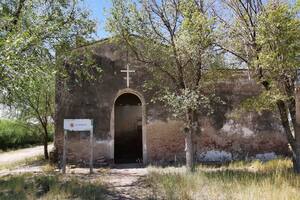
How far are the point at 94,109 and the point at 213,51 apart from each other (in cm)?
636

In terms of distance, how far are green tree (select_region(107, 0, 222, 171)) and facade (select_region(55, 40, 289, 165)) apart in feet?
11.2

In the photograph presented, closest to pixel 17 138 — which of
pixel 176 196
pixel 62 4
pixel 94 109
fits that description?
pixel 94 109

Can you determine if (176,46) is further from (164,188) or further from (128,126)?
(128,126)

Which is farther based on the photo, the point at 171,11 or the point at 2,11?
the point at 171,11

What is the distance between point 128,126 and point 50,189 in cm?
1258

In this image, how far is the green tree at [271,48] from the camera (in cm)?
1075

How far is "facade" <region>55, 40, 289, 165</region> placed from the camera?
17125mm

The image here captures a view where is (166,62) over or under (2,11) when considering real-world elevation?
under

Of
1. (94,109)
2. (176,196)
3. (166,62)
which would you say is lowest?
(176,196)

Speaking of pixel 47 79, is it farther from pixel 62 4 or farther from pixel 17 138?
pixel 17 138

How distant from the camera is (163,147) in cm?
1744

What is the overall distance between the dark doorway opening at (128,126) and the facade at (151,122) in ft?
13.3

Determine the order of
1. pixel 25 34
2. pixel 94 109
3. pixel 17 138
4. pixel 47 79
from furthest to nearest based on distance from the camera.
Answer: pixel 17 138
pixel 94 109
pixel 47 79
pixel 25 34

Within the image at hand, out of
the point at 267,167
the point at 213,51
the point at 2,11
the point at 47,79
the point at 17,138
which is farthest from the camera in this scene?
the point at 17,138
